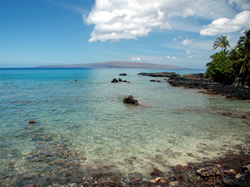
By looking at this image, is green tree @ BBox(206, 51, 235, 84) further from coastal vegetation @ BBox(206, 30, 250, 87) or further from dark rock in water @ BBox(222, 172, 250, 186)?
dark rock in water @ BBox(222, 172, 250, 186)

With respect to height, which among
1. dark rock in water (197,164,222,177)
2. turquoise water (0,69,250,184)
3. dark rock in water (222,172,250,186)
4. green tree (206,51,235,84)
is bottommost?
turquoise water (0,69,250,184)

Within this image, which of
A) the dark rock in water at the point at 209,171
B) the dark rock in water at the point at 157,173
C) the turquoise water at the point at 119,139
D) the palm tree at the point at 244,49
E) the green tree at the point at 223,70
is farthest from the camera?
the green tree at the point at 223,70

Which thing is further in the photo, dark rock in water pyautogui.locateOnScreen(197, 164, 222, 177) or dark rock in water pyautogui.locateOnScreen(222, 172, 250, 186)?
dark rock in water pyautogui.locateOnScreen(197, 164, 222, 177)

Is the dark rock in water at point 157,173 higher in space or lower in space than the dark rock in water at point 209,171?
lower

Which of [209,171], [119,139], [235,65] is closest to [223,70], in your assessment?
[235,65]

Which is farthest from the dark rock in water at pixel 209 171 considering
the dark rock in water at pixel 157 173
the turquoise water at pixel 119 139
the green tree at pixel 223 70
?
the green tree at pixel 223 70

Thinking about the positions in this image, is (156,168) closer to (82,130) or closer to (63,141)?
(63,141)

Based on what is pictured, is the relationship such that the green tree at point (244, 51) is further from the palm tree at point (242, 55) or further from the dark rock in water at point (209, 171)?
the dark rock in water at point (209, 171)

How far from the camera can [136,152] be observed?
940cm

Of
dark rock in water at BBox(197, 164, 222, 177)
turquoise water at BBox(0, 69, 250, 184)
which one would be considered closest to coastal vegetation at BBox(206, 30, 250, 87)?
turquoise water at BBox(0, 69, 250, 184)

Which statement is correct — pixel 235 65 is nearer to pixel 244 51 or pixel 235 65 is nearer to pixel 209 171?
pixel 244 51

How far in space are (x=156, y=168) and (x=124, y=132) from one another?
5.03m

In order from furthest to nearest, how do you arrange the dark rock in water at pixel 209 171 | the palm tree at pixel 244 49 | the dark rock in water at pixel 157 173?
1. the palm tree at pixel 244 49
2. the dark rock in water at pixel 157 173
3. the dark rock in water at pixel 209 171

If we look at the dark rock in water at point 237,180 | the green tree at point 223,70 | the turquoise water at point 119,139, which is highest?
the green tree at point 223,70
